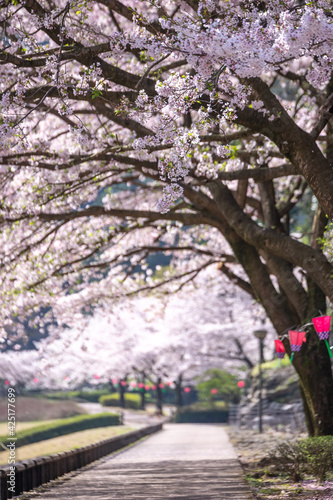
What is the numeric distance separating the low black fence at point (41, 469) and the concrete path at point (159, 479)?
265mm

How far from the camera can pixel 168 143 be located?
25.3 ft

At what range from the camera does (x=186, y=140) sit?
22.5 ft

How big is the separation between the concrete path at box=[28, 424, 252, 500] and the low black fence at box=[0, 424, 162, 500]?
10.4 inches

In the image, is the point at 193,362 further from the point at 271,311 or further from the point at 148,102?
the point at 148,102

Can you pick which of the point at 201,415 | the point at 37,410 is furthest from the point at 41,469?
the point at 201,415

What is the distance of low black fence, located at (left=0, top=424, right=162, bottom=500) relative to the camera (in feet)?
26.7

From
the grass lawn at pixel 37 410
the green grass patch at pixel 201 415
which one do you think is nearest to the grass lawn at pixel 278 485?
the grass lawn at pixel 37 410

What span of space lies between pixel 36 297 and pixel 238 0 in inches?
328

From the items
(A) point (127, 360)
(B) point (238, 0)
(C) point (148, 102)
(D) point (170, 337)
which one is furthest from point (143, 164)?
(A) point (127, 360)

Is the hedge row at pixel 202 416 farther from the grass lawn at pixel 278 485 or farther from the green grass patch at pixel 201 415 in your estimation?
the grass lawn at pixel 278 485

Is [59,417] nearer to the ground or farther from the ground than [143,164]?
nearer to the ground

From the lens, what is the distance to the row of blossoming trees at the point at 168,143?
675 centimetres

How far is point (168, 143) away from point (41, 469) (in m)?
5.74

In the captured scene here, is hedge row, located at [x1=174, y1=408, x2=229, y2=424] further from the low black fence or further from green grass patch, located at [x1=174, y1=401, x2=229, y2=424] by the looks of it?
the low black fence
